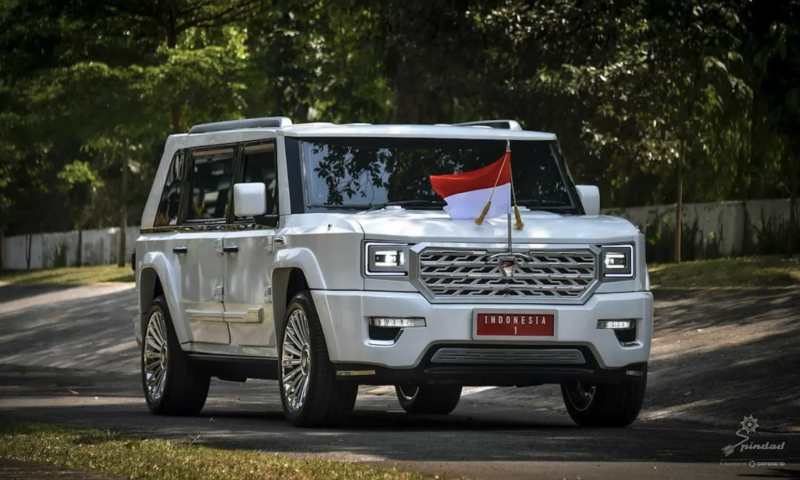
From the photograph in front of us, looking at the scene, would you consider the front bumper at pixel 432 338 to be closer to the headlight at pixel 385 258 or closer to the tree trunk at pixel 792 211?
the headlight at pixel 385 258

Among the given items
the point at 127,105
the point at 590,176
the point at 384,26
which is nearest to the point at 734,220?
the point at 590,176

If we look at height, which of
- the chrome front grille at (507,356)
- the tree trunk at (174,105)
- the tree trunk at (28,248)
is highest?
the tree trunk at (174,105)

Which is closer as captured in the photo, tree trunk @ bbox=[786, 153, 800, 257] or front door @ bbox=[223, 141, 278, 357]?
front door @ bbox=[223, 141, 278, 357]

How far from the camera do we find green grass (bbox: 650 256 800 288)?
75.6ft

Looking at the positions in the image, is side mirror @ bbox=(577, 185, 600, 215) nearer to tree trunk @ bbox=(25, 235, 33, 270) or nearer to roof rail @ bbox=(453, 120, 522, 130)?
roof rail @ bbox=(453, 120, 522, 130)

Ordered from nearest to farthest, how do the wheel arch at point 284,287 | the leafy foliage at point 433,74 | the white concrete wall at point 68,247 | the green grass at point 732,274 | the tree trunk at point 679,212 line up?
the wheel arch at point 284,287, the green grass at point 732,274, the leafy foliage at point 433,74, the tree trunk at point 679,212, the white concrete wall at point 68,247

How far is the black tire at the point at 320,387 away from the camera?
12078 mm

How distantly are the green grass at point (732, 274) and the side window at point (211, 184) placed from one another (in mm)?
9916

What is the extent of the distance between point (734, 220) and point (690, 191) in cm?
439

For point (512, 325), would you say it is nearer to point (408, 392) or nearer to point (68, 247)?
point (408, 392)

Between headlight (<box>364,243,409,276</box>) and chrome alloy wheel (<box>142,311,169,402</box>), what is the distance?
10.9 feet

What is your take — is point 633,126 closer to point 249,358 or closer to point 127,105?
point 127,105

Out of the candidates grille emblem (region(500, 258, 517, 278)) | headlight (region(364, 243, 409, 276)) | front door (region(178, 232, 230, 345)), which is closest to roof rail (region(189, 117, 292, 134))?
front door (region(178, 232, 230, 345))

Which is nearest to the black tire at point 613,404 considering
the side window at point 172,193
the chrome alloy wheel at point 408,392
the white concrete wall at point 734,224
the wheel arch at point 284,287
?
the wheel arch at point 284,287
